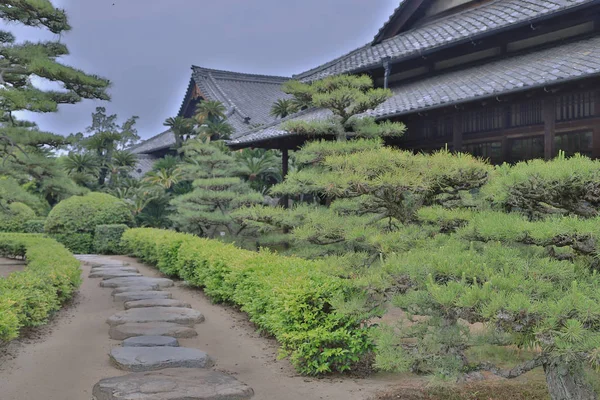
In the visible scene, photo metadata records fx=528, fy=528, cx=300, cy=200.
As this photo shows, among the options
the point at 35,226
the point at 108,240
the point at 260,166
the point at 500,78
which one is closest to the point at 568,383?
the point at 500,78

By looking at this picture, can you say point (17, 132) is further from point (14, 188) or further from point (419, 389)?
point (419, 389)

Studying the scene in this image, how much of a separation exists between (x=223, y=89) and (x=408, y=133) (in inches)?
812

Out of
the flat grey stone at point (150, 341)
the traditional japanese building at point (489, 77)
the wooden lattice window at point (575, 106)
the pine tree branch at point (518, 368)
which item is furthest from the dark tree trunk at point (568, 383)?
the wooden lattice window at point (575, 106)

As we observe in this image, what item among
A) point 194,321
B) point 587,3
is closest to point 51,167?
point 194,321

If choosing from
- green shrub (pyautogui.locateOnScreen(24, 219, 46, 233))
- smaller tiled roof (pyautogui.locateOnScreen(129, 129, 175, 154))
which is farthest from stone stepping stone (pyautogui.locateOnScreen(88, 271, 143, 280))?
smaller tiled roof (pyautogui.locateOnScreen(129, 129, 175, 154))

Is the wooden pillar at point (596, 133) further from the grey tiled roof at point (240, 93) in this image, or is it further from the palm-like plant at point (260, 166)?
the grey tiled roof at point (240, 93)

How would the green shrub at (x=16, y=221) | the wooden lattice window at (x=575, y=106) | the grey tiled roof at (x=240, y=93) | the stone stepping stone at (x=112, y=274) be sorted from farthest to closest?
the grey tiled roof at (x=240, y=93)
the green shrub at (x=16, y=221)
the stone stepping stone at (x=112, y=274)
the wooden lattice window at (x=575, y=106)

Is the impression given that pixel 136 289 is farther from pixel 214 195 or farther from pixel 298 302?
pixel 298 302

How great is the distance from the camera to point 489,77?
32.8 ft

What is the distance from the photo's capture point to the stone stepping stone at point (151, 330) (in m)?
6.91

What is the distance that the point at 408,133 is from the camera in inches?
470

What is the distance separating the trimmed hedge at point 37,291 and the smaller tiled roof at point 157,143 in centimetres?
2321

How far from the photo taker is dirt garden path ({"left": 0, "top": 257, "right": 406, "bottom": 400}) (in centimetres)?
502

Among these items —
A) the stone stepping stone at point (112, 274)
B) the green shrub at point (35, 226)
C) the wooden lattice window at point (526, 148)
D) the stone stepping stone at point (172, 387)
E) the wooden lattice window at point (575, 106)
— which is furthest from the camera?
the green shrub at point (35, 226)
